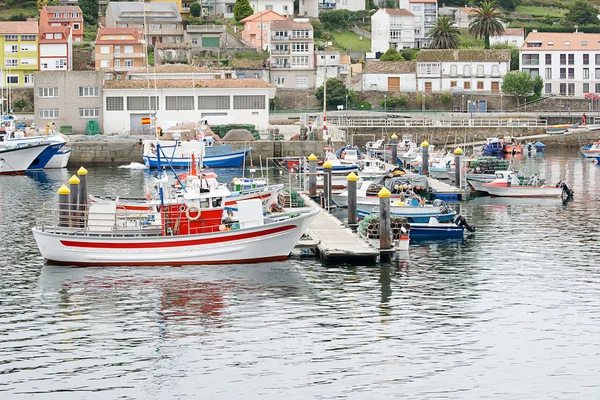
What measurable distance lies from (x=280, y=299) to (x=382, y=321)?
13.0ft

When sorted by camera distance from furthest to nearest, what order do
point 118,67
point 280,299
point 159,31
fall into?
point 159,31 < point 118,67 < point 280,299

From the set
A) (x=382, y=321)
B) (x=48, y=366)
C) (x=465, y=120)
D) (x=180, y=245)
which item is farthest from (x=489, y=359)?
(x=465, y=120)

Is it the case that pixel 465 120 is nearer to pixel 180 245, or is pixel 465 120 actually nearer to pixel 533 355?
pixel 180 245

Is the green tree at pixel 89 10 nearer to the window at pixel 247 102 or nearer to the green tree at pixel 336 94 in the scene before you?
the green tree at pixel 336 94

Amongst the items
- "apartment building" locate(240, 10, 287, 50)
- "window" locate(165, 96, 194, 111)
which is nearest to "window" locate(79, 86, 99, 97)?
"window" locate(165, 96, 194, 111)

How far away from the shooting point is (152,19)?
448 feet

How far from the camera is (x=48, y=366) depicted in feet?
89.6

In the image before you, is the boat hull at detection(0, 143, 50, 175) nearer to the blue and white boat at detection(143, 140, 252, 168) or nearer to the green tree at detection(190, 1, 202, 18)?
the blue and white boat at detection(143, 140, 252, 168)

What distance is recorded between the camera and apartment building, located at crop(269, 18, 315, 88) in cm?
12525

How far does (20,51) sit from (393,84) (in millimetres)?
41599

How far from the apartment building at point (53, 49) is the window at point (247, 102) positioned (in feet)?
122

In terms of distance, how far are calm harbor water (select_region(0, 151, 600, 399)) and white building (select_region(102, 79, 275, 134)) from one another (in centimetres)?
4526

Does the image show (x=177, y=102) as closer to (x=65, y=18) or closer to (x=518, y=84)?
(x=518, y=84)

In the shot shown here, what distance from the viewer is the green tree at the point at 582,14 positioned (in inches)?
6107
